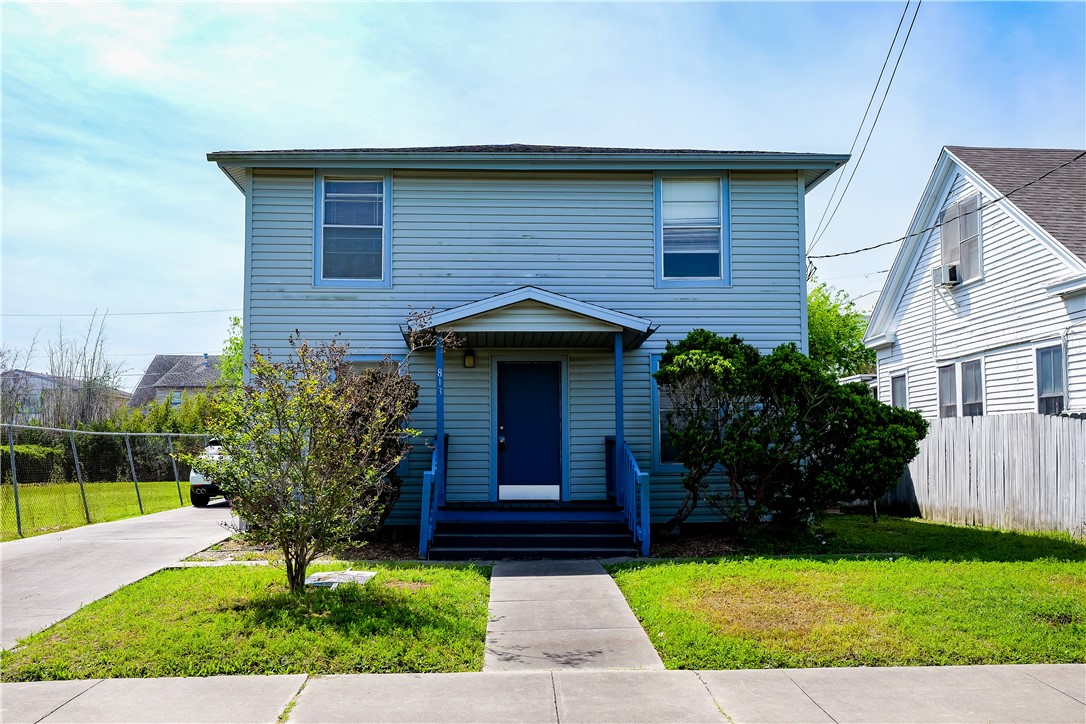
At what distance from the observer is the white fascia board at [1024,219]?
13.3 m

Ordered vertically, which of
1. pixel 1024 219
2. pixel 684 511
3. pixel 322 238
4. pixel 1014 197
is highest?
pixel 1014 197

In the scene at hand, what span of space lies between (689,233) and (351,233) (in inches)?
201

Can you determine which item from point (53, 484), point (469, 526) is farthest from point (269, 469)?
point (53, 484)

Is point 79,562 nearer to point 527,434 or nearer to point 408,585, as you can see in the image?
point 408,585

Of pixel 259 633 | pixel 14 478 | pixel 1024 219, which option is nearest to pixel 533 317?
pixel 259 633

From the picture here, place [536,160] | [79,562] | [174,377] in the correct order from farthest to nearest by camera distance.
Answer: [174,377]
[536,160]
[79,562]

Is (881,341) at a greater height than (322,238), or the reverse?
(322,238)

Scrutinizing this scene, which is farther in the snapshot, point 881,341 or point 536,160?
point 881,341

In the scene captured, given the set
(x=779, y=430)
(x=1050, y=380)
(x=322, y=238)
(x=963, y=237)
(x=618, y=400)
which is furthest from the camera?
(x=963, y=237)

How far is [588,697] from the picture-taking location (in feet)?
17.2

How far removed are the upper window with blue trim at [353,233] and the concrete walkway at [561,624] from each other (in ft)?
17.5

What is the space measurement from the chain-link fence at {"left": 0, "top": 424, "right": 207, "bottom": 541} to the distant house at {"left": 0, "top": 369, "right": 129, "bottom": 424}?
11.2 m

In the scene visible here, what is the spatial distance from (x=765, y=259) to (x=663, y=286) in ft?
5.30

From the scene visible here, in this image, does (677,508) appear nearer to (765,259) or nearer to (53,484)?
(765,259)
